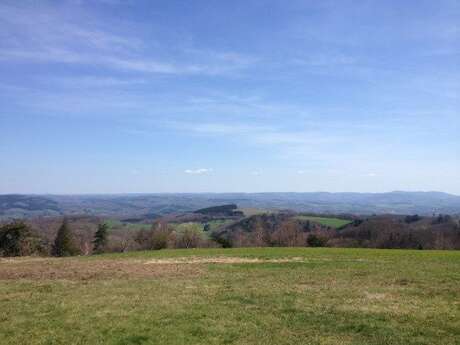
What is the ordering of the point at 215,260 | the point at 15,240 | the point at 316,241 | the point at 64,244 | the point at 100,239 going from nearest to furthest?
1. the point at 215,260
2. the point at 15,240
3. the point at 316,241
4. the point at 64,244
5. the point at 100,239

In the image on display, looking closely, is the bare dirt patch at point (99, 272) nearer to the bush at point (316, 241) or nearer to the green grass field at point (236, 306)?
the green grass field at point (236, 306)

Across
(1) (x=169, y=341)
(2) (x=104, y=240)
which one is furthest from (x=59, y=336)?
(2) (x=104, y=240)

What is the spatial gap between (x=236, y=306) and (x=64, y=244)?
60846 millimetres

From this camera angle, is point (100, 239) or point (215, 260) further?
point (100, 239)

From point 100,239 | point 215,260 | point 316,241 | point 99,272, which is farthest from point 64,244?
point 99,272

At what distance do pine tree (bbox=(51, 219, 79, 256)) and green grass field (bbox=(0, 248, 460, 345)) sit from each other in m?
45.8

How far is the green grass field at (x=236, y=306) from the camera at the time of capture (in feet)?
37.3

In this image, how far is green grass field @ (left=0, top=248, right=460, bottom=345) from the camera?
11359mm

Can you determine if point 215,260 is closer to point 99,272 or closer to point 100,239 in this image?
point 99,272

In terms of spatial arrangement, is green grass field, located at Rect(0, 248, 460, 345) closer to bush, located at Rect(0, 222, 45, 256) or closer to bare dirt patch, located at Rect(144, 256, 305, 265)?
bare dirt patch, located at Rect(144, 256, 305, 265)

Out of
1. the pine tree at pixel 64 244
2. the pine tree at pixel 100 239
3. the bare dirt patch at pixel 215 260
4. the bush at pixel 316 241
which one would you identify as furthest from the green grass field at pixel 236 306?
the pine tree at pixel 100 239

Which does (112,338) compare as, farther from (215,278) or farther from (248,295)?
(215,278)

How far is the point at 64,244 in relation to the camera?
69.2 metres

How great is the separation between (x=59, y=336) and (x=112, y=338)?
5.04 ft
